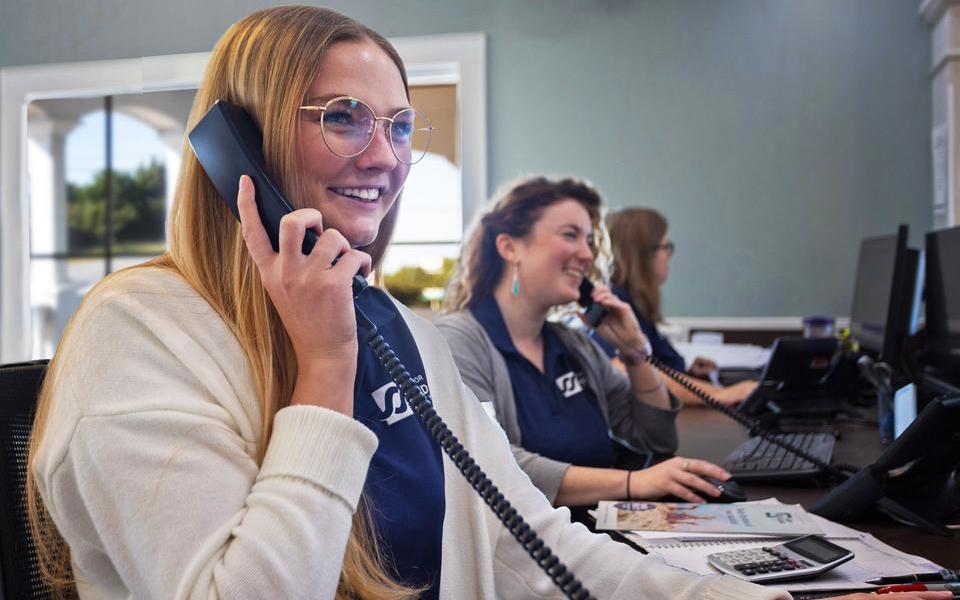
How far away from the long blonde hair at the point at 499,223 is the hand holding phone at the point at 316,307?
4.52 ft

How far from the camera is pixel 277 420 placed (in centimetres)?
85

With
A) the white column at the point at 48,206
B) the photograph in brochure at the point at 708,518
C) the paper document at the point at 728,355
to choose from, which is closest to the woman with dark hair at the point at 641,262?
the paper document at the point at 728,355

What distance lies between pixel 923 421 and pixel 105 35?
463cm

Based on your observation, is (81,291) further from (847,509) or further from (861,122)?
(847,509)

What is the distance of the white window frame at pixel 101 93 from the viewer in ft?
15.3

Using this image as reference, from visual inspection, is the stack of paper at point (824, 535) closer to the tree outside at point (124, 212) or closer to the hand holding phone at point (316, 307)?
the hand holding phone at point (316, 307)

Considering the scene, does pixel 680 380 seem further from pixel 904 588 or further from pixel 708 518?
pixel 904 588

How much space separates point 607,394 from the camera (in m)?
2.38

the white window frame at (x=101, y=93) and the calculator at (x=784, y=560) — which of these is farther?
the white window frame at (x=101, y=93)

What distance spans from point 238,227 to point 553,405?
1246 mm

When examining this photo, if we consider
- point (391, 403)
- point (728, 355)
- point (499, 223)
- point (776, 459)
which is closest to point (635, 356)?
point (499, 223)

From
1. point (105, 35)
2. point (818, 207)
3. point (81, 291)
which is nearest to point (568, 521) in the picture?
point (818, 207)

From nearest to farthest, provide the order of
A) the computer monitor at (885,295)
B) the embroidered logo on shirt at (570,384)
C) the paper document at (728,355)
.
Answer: the embroidered logo on shirt at (570,384), the computer monitor at (885,295), the paper document at (728,355)

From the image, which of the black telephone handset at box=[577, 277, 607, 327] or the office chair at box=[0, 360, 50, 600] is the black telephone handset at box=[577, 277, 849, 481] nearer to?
the black telephone handset at box=[577, 277, 607, 327]
